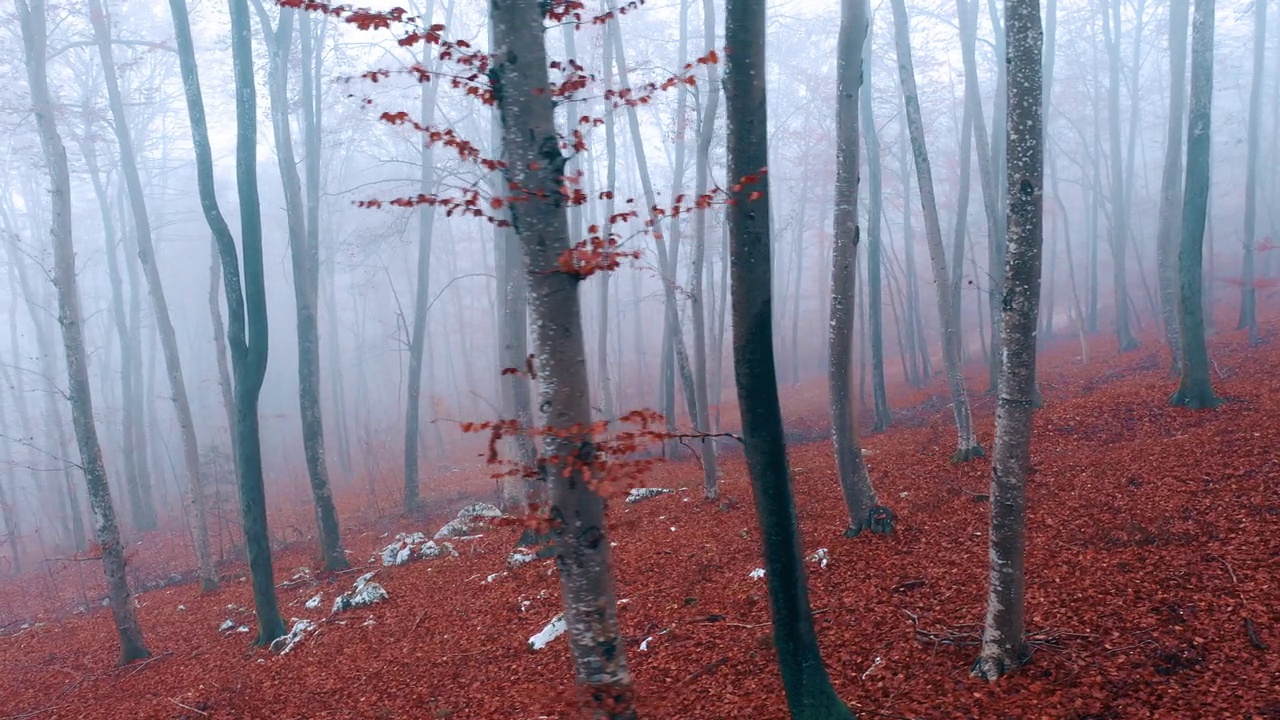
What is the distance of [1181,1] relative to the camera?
50.7 feet

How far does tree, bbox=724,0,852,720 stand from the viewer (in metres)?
3.77

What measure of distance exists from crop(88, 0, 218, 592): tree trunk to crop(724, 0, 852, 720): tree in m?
11.0

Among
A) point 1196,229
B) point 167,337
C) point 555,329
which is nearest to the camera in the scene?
point 555,329

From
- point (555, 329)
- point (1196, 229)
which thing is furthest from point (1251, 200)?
point (555, 329)

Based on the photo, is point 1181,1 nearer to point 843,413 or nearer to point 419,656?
point 843,413

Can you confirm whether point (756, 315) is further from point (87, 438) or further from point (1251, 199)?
point (1251, 199)

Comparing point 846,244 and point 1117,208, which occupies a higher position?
point 1117,208

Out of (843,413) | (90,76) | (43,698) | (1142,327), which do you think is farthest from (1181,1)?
(90,76)

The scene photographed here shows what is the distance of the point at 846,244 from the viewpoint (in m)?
6.95

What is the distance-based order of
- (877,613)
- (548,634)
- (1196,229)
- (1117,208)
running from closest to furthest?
(877,613) < (548,634) < (1196,229) < (1117,208)

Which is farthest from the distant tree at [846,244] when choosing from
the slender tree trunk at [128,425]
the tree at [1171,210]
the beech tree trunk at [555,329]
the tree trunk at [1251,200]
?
the slender tree trunk at [128,425]

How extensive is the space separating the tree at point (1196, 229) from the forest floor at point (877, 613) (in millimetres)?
469

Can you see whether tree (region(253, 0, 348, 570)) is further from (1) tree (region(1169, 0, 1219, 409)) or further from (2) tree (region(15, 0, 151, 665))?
(1) tree (region(1169, 0, 1219, 409))

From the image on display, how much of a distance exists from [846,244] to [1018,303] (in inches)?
123
